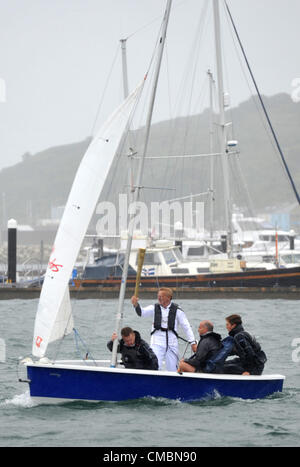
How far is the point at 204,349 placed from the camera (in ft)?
43.9

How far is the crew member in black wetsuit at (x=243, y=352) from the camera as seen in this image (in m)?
13.4

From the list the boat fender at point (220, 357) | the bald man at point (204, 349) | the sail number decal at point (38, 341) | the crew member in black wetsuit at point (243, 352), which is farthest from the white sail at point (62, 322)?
the crew member in black wetsuit at point (243, 352)

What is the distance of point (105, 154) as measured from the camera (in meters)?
13.6

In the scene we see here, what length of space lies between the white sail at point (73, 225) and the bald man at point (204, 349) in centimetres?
199

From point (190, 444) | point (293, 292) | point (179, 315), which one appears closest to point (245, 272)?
point (293, 292)

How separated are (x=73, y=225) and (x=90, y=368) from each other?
6.99ft

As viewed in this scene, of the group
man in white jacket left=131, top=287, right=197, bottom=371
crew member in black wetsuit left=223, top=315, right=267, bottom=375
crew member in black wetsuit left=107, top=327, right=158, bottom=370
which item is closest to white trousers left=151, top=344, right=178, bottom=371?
man in white jacket left=131, top=287, right=197, bottom=371

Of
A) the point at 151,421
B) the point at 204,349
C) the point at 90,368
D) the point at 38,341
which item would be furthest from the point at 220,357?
the point at 38,341

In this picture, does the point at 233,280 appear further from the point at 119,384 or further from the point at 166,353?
the point at 119,384

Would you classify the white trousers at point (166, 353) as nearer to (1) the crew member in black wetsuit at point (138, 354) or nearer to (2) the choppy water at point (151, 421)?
(1) the crew member in black wetsuit at point (138, 354)

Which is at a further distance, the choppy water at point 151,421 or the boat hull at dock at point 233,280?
the boat hull at dock at point 233,280

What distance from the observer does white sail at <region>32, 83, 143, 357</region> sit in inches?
521

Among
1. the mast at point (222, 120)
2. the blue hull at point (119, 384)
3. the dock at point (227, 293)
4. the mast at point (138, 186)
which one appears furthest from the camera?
the mast at point (222, 120)
